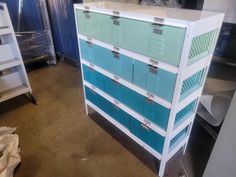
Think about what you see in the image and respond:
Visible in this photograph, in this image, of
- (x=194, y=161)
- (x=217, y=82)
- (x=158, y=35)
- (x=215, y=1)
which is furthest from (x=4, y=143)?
(x=215, y=1)

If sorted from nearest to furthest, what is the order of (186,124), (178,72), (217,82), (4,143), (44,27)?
1. (178,72)
2. (186,124)
3. (4,143)
4. (217,82)
5. (44,27)

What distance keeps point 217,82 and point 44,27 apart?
267 centimetres

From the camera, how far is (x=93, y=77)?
1761mm

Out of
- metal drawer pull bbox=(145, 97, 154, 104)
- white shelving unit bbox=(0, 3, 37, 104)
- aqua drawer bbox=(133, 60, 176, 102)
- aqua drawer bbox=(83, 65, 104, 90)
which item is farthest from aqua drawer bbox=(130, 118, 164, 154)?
white shelving unit bbox=(0, 3, 37, 104)

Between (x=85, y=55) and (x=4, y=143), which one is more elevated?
(x=85, y=55)

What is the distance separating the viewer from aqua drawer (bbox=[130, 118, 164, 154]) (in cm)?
136

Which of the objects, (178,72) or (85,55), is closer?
(178,72)

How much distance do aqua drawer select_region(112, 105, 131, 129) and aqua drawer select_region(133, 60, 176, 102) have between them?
1.22 feet

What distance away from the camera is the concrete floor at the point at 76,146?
156 cm

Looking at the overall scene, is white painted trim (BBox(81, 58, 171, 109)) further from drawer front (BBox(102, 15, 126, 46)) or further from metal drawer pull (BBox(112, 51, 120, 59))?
drawer front (BBox(102, 15, 126, 46))

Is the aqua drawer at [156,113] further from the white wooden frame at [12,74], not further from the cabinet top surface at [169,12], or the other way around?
the white wooden frame at [12,74]

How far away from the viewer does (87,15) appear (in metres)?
1.51

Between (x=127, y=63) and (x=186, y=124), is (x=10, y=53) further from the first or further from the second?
(x=186, y=124)

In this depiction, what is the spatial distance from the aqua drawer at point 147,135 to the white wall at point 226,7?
1.06 meters
